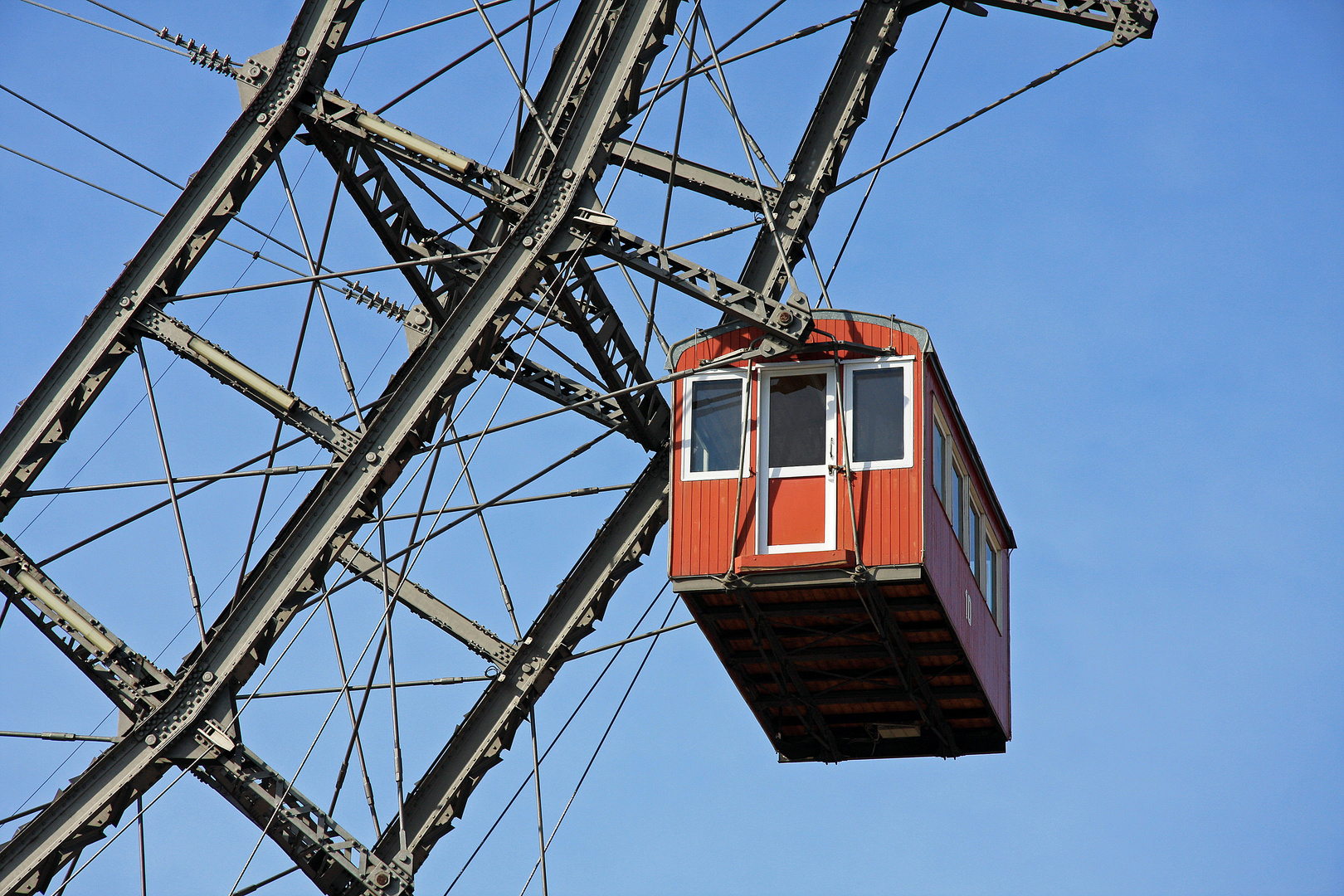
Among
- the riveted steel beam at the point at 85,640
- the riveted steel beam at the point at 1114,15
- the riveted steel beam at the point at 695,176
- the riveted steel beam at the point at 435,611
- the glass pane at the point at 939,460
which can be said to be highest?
the riveted steel beam at the point at 1114,15

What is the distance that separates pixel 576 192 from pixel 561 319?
1758 millimetres

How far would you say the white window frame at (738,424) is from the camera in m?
17.6

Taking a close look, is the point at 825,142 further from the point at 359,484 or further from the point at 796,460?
the point at 359,484

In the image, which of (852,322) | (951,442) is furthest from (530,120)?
(951,442)

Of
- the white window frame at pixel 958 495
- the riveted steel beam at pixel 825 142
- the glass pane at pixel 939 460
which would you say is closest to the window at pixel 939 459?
the glass pane at pixel 939 460

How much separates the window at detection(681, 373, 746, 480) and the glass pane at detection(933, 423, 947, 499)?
1.89m

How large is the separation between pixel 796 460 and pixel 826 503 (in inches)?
20.3

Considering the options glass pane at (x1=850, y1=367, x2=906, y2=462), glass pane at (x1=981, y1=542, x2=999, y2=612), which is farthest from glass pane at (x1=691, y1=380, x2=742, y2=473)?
glass pane at (x1=981, y1=542, x2=999, y2=612)

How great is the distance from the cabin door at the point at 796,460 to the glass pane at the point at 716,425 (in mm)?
285

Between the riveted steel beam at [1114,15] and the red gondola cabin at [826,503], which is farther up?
the riveted steel beam at [1114,15]

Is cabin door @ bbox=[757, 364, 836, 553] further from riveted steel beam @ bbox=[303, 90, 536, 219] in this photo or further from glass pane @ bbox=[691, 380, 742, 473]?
riveted steel beam @ bbox=[303, 90, 536, 219]

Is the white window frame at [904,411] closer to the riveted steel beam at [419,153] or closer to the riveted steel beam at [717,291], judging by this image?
the riveted steel beam at [717,291]

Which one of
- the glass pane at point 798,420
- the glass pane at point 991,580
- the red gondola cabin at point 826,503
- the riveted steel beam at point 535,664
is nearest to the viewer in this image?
the red gondola cabin at point 826,503

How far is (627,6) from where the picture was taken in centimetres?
1692
